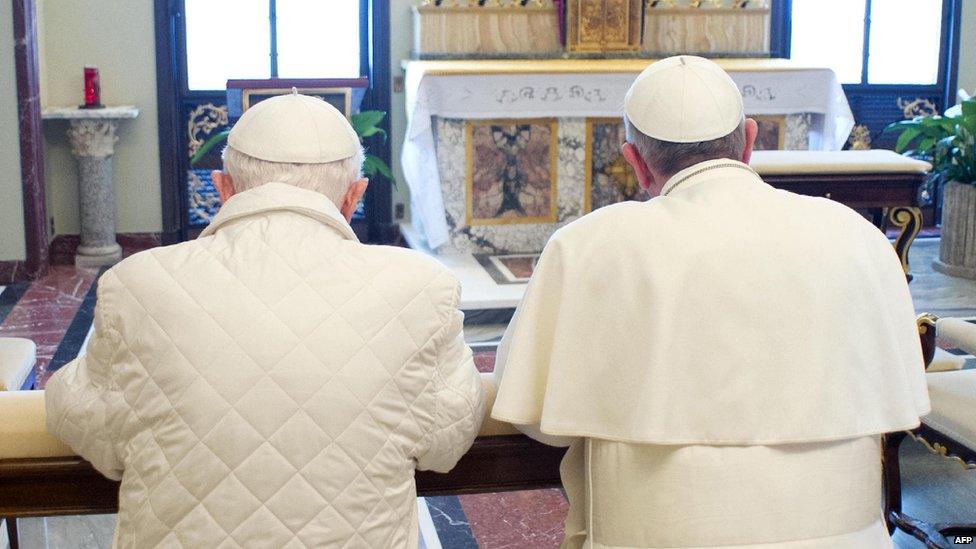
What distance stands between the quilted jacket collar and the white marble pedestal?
247 inches

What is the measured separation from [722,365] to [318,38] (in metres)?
7.09

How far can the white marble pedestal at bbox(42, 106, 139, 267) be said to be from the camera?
8.05m

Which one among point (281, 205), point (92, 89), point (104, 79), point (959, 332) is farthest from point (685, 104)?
point (104, 79)

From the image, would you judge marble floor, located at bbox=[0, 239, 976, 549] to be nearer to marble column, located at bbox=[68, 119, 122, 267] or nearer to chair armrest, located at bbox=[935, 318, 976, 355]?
chair armrest, located at bbox=[935, 318, 976, 355]

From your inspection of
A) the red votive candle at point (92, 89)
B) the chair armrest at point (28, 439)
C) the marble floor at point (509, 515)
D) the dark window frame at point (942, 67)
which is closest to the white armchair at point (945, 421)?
the marble floor at point (509, 515)

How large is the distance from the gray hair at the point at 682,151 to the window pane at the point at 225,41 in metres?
6.75

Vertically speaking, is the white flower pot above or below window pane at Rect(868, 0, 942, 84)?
below

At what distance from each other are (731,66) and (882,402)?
6.13 metres

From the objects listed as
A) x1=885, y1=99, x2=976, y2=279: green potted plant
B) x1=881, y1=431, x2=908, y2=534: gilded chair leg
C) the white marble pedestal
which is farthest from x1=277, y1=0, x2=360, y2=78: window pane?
x1=881, y1=431, x2=908, y2=534: gilded chair leg

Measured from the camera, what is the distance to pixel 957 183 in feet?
26.4

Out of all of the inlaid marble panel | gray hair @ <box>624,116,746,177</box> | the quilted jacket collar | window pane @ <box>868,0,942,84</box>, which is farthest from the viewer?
window pane @ <box>868,0,942,84</box>

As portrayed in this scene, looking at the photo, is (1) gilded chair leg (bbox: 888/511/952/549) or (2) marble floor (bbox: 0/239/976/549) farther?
(2) marble floor (bbox: 0/239/976/549)

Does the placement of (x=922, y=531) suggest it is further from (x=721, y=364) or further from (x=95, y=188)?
(x=95, y=188)

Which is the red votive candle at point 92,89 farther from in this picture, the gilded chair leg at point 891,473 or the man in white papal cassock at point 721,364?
the man in white papal cassock at point 721,364
